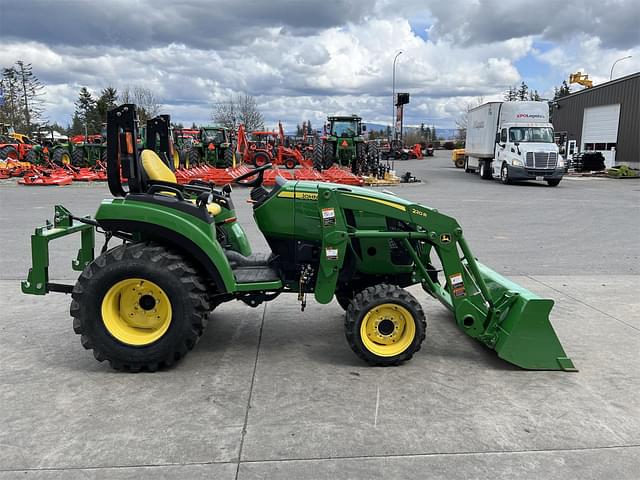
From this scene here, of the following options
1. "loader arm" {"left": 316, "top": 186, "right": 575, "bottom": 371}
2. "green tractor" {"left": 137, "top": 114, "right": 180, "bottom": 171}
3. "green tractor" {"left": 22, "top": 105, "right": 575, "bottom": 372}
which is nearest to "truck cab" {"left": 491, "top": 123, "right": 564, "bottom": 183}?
"green tractor" {"left": 22, "top": 105, "right": 575, "bottom": 372}

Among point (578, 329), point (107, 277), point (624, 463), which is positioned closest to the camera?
point (624, 463)

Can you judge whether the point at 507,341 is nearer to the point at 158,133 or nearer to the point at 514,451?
the point at 514,451

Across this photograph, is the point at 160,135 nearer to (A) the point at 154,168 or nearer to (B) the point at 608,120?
(A) the point at 154,168

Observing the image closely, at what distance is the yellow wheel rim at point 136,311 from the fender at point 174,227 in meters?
0.36

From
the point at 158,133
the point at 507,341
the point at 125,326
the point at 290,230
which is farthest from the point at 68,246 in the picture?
the point at 507,341

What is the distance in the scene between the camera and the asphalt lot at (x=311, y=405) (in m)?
2.79

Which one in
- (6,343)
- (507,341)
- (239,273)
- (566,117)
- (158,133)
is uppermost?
(566,117)

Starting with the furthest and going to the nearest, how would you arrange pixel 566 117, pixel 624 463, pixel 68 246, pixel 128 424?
pixel 566 117
pixel 68 246
pixel 128 424
pixel 624 463

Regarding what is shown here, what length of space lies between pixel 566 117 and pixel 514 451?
136 ft

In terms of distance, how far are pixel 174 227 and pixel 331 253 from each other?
1.15m

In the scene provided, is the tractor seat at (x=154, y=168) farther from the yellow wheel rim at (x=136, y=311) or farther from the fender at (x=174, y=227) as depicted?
the yellow wheel rim at (x=136, y=311)

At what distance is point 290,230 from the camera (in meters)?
4.14

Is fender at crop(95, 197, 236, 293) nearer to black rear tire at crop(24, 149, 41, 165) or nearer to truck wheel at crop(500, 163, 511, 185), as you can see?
truck wheel at crop(500, 163, 511, 185)

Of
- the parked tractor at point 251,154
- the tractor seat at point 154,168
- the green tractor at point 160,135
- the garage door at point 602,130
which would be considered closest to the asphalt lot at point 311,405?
the tractor seat at point 154,168
